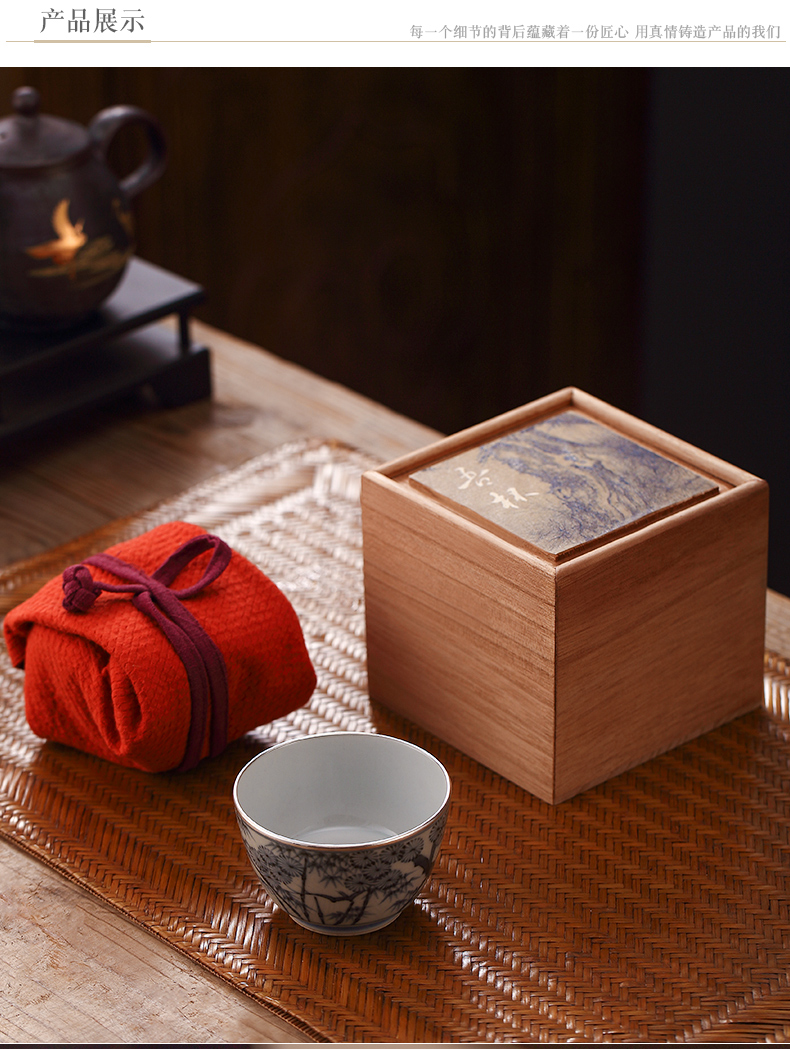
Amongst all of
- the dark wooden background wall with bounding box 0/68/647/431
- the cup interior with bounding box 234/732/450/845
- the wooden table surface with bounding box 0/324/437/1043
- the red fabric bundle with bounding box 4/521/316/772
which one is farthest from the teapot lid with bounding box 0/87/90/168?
the dark wooden background wall with bounding box 0/68/647/431

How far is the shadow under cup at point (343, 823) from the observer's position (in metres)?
0.63

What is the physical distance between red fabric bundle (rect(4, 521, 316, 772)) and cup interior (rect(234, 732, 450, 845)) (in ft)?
0.24

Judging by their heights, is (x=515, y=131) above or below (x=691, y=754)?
above

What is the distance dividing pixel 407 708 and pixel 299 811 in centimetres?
14

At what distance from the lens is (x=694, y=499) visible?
2.53 ft

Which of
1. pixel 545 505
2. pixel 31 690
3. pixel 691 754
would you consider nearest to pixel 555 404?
pixel 545 505

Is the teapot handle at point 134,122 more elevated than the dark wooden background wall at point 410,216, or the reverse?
the teapot handle at point 134,122

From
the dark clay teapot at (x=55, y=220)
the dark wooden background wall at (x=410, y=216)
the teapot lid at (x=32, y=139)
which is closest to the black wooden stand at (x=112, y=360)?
the dark clay teapot at (x=55, y=220)

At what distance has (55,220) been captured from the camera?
109cm

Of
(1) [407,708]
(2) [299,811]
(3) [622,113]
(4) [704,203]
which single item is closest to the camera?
(2) [299,811]

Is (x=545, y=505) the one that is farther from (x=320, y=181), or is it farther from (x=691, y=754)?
(x=320, y=181)

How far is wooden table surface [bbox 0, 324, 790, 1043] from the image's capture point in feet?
2.12

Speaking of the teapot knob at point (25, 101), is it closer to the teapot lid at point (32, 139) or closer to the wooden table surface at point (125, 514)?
Result: the teapot lid at point (32, 139)

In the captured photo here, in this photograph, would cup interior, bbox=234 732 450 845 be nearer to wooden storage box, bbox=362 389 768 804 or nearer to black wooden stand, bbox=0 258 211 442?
wooden storage box, bbox=362 389 768 804
